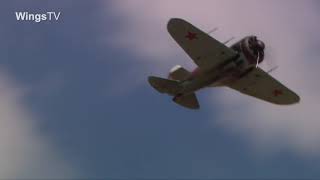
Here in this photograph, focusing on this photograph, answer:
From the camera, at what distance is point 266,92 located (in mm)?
49844

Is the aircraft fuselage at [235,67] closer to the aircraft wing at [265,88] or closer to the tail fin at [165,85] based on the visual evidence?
the tail fin at [165,85]

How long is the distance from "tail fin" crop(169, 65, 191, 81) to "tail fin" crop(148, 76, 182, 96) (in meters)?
0.29

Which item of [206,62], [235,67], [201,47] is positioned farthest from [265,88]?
[201,47]

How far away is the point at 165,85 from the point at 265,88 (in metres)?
6.09

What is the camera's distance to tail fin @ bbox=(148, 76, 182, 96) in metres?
47.4

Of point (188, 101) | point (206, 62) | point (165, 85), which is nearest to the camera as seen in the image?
point (206, 62)

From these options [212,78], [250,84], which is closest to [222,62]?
[212,78]

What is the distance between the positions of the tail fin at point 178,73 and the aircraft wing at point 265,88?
314cm

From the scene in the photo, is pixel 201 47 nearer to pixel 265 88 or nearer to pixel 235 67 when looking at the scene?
pixel 235 67

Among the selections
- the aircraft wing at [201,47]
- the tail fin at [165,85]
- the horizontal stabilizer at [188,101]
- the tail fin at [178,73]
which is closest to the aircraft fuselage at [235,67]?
the aircraft wing at [201,47]

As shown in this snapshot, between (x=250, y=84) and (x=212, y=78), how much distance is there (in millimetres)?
3849

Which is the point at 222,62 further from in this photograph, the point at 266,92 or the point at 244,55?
the point at 266,92

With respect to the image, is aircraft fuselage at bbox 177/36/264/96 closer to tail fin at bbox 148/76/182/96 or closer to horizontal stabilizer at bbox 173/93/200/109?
tail fin at bbox 148/76/182/96

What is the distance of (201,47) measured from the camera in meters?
46.1
